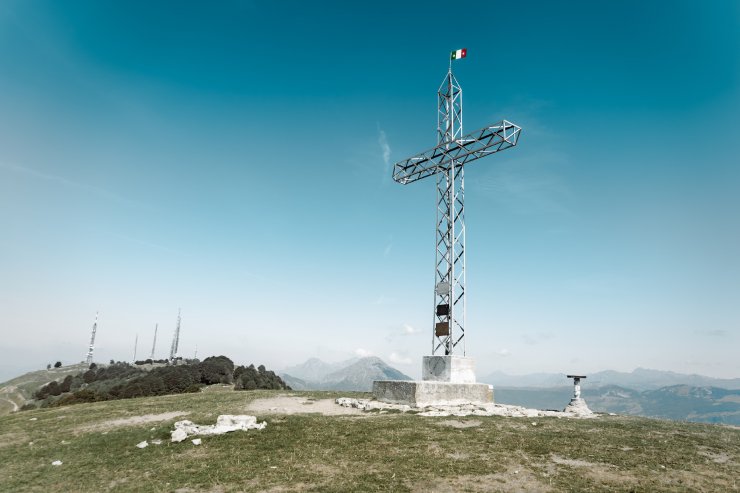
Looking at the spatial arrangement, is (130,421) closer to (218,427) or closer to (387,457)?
(218,427)

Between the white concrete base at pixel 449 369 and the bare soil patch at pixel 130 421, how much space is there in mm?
13471

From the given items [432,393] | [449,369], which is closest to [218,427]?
[432,393]

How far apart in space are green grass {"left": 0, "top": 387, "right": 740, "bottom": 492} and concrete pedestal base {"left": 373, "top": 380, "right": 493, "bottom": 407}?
184 inches

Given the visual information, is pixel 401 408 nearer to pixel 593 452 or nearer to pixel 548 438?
pixel 548 438

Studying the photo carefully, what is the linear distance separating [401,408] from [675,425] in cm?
1177

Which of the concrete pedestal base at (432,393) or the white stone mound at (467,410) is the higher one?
the concrete pedestal base at (432,393)

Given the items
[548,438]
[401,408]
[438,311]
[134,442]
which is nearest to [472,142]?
[438,311]

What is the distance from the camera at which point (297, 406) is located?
22.1m

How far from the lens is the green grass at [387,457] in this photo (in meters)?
10.3

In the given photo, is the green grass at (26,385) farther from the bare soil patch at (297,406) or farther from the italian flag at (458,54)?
the italian flag at (458,54)

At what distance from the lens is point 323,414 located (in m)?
19.2

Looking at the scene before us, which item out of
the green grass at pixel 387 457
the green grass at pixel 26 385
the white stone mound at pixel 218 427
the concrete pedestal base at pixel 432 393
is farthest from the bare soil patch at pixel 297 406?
the green grass at pixel 26 385

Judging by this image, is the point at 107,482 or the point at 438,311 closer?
the point at 107,482

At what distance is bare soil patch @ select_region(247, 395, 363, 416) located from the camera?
2009cm
